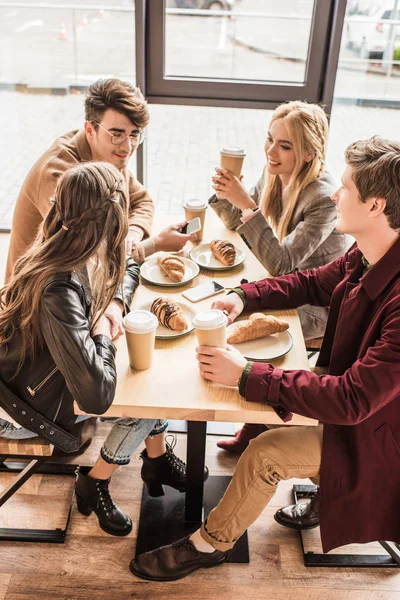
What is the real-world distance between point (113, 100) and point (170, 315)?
2.96 feet

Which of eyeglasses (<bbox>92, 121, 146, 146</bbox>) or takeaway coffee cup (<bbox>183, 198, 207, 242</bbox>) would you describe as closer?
eyeglasses (<bbox>92, 121, 146, 146</bbox>)

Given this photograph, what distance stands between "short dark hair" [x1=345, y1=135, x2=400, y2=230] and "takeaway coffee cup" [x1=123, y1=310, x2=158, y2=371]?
2.07 ft

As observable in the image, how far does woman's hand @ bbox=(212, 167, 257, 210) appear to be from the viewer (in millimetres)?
2107

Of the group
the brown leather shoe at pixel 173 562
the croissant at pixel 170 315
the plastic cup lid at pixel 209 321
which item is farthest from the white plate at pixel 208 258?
the brown leather shoe at pixel 173 562

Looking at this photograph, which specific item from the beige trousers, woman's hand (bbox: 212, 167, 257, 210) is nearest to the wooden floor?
the beige trousers

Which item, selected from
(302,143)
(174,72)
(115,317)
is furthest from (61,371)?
(174,72)

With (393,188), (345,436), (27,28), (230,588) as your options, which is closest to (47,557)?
(230,588)

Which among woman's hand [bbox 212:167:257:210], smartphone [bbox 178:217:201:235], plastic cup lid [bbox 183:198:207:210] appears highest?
woman's hand [bbox 212:167:257:210]

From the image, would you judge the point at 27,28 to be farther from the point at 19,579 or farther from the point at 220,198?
the point at 19,579

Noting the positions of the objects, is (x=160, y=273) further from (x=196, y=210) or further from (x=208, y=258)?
(x=196, y=210)

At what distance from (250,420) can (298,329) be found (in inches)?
16.0

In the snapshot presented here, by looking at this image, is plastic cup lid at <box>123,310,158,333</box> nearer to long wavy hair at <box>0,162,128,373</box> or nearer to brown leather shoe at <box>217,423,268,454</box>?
long wavy hair at <box>0,162,128,373</box>

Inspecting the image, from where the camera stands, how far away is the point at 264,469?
5.42 ft

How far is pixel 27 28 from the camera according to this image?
11.4 ft
